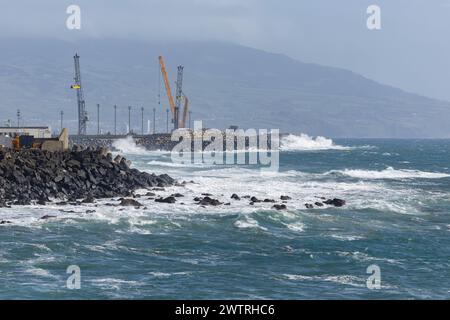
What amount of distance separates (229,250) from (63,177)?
79.5 ft

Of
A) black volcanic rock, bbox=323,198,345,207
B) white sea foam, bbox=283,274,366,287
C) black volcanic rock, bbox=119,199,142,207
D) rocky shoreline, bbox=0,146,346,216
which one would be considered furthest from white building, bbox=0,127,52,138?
white sea foam, bbox=283,274,366,287

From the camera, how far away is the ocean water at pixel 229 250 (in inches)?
1293

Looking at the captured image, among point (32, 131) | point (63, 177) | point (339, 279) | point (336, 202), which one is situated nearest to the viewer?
point (339, 279)

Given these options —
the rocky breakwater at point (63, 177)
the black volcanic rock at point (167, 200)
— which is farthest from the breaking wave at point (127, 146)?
the black volcanic rock at point (167, 200)

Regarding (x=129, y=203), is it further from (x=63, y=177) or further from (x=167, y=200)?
(x=63, y=177)

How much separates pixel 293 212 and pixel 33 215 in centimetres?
1643

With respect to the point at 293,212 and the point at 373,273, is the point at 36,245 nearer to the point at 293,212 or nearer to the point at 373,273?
the point at 373,273

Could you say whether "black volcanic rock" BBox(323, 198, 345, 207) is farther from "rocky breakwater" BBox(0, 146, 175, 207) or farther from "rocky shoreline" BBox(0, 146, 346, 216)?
"rocky breakwater" BBox(0, 146, 175, 207)

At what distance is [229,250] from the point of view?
41.3m

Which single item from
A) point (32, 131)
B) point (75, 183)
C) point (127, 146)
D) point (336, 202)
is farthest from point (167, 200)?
point (127, 146)

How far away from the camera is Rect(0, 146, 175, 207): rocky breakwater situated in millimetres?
58281

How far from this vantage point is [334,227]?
4919 centimetres

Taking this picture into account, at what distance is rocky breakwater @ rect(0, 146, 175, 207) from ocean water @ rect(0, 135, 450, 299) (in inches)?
142

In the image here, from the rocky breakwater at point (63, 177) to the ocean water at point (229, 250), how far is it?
3616 mm
